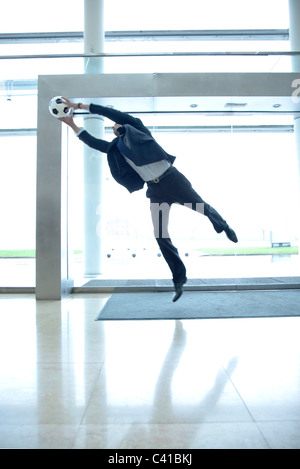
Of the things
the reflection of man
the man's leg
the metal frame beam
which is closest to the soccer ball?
the reflection of man

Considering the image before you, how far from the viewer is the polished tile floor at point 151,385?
99 cm

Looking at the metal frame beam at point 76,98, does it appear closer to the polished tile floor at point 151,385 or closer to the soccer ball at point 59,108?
the soccer ball at point 59,108

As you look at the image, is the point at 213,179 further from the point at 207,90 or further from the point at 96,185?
the point at 96,185

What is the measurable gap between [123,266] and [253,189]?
88.0 inches

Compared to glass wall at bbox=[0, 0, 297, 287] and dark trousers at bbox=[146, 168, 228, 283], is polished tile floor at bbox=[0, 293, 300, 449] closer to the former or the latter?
dark trousers at bbox=[146, 168, 228, 283]

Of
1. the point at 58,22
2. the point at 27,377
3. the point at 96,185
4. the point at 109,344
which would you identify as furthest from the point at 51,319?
the point at 58,22

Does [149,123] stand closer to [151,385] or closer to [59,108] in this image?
[59,108]

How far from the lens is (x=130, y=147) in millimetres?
2639

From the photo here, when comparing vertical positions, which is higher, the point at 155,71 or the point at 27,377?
the point at 155,71

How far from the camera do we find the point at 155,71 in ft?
13.3

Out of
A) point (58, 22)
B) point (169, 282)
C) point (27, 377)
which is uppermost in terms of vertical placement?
point (58, 22)

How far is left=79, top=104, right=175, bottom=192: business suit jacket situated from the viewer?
8.61 feet

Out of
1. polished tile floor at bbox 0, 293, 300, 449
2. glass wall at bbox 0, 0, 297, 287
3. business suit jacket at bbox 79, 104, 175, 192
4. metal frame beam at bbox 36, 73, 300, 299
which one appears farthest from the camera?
glass wall at bbox 0, 0, 297, 287

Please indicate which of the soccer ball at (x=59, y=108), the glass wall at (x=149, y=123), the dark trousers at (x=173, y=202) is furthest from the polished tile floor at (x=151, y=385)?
the glass wall at (x=149, y=123)
